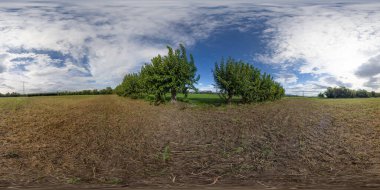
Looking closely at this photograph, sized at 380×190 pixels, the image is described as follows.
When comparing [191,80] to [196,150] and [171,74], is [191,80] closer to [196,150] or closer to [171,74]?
[171,74]

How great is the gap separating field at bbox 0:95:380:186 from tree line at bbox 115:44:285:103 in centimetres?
275

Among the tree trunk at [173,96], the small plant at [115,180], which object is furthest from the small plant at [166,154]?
the tree trunk at [173,96]

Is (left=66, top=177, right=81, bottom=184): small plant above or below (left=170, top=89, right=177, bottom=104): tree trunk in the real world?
below

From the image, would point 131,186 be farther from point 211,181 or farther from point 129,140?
point 129,140

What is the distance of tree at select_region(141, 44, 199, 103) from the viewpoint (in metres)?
16.7

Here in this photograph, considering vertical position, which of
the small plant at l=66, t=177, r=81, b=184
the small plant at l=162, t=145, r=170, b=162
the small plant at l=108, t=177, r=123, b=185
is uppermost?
the small plant at l=162, t=145, r=170, b=162

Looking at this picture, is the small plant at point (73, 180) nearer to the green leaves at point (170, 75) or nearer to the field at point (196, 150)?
the field at point (196, 150)

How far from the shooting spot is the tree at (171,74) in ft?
54.6

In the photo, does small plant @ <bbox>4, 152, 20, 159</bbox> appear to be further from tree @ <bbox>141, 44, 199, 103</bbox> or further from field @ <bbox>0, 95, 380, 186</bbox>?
tree @ <bbox>141, 44, 199, 103</bbox>

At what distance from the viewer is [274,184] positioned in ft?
18.7

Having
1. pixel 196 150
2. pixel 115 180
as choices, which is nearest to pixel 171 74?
pixel 196 150

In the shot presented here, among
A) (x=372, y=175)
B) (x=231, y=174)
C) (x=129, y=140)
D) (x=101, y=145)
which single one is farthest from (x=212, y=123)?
(x=372, y=175)

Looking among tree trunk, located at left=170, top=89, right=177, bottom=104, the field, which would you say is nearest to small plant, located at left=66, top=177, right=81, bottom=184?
the field

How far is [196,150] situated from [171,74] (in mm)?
8782
